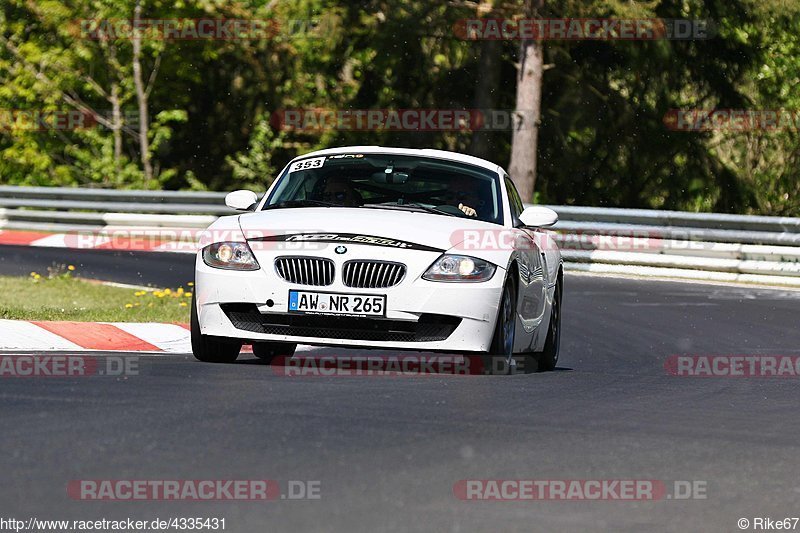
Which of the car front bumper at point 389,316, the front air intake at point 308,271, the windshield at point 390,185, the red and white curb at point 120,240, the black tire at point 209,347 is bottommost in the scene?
the red and white curb at point 120,240

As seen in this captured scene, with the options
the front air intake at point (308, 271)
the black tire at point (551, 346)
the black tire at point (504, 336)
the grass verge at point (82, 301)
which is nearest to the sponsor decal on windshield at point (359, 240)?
the front air intake at point (308, 271)

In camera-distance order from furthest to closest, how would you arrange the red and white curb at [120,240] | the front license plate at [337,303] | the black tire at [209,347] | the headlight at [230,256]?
the red and white curb at [120,240], the black tire at [209,347], the headlight at [230,256], the front license plate at [337,303]

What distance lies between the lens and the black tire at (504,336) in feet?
33.1

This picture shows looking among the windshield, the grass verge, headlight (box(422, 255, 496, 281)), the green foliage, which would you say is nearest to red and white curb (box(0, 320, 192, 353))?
the grass verge

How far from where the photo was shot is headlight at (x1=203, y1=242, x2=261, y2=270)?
10.1 m

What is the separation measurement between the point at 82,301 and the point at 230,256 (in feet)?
23.6

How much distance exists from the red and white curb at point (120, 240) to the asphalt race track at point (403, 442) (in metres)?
14.1

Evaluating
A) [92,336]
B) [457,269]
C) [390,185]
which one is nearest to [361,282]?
[457,269]

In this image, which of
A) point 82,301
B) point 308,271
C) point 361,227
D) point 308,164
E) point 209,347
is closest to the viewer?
point 308,271

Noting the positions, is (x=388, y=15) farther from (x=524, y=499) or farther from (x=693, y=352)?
(x=524, y=499)

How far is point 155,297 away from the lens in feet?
55.4

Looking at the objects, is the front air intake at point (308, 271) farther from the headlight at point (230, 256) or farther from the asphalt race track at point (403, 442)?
the asphalt race track at point (403, 442)

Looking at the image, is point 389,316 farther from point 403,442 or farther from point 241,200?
point 403,442

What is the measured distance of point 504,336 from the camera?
403 inches
